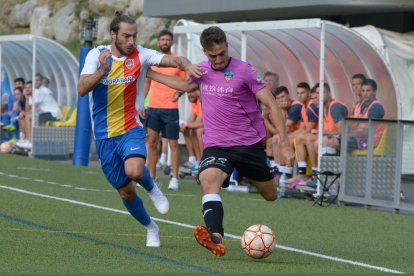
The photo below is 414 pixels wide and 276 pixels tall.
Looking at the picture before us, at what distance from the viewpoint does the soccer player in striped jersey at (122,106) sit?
10.9 metres

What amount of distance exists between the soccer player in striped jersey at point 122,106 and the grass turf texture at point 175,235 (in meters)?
0.59

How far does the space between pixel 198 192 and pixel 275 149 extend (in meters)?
1.43

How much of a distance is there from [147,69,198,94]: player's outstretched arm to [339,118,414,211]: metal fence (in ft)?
18.3

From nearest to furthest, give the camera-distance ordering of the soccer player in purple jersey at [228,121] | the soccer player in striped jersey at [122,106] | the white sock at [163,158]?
the soccer player in purple jersey at [228,121], the soccer player in striped jersey at [122,106], the white sock at [163,158]

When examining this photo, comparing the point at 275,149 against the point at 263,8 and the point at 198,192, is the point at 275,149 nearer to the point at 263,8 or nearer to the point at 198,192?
the point at 198,192

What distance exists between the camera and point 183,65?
10695 millimetres

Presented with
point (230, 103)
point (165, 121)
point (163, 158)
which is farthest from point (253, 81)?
point (163, 158)

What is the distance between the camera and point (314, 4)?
22750 mm

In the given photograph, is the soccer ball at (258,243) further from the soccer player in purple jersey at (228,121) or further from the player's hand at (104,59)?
the player's hand at (104,59)

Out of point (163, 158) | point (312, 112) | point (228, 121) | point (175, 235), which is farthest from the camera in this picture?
point (163, 158)

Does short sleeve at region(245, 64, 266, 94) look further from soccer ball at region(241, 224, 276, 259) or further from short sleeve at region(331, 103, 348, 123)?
short sleeve at region(331, 103, 348, 123)

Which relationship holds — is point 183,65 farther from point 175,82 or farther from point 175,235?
point 175,235

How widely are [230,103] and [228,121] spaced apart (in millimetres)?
165

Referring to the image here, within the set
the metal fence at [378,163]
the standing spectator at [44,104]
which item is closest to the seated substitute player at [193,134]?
the metal fence at [378,163]
